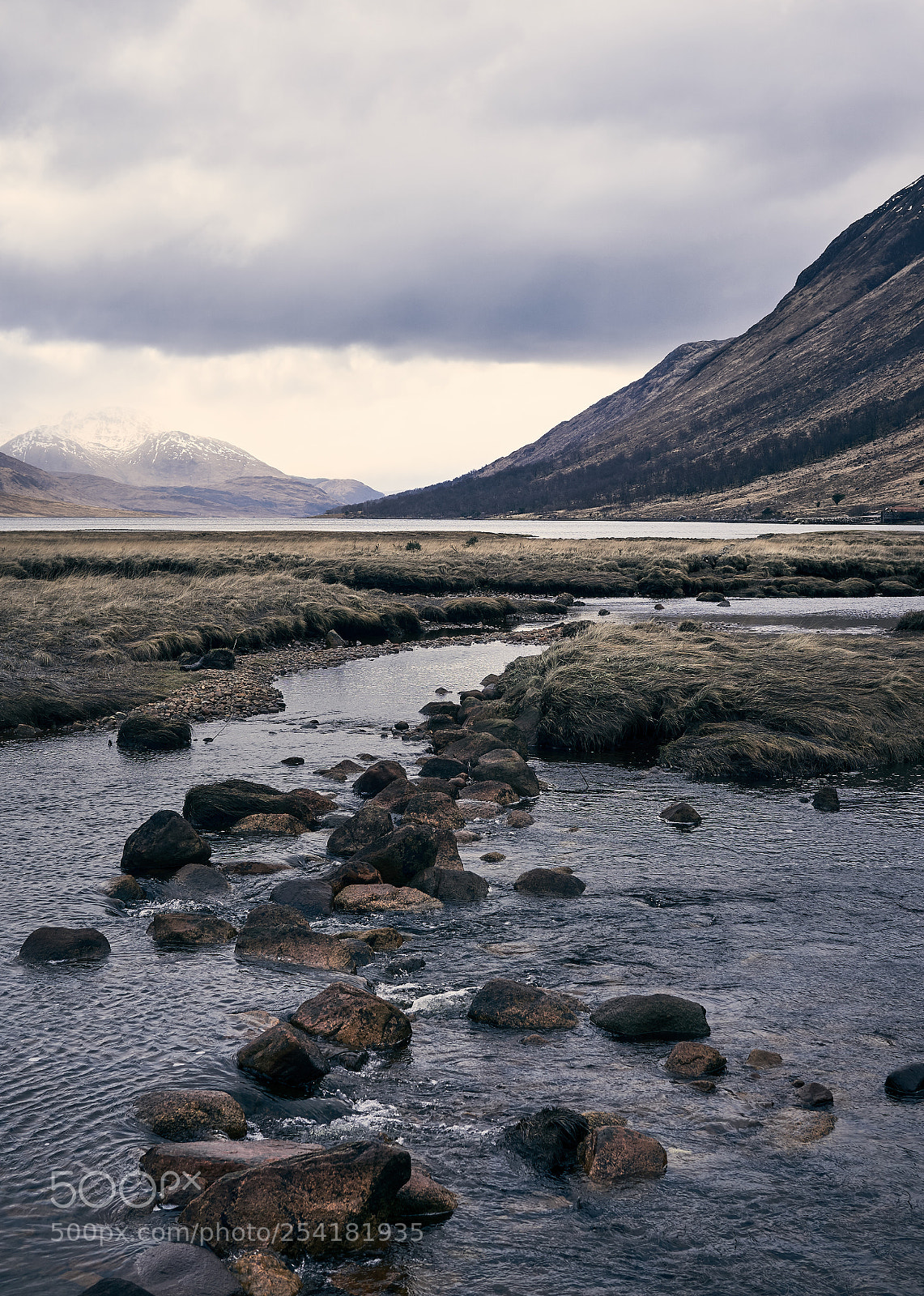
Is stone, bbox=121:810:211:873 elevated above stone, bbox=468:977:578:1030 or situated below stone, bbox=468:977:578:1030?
above

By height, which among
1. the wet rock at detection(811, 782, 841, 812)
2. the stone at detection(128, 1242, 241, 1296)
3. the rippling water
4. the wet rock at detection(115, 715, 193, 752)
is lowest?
the rippling water

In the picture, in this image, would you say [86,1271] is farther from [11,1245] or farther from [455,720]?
[455,720]

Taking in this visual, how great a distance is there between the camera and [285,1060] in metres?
8.00

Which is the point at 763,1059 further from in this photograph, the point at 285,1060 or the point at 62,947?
the point at 62,947

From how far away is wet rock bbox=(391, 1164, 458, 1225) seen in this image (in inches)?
254

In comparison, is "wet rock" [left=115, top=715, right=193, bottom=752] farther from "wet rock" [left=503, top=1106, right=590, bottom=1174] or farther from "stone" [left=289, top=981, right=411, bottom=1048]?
"wet rock" [left=503, top=1106, right=590, bottom=1174]

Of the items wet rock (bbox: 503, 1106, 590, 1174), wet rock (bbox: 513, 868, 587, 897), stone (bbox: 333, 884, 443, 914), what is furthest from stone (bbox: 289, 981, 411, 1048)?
wet rock (bbox: 513, 868, 587, 897)

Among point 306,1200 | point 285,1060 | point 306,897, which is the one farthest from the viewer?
point 306,897

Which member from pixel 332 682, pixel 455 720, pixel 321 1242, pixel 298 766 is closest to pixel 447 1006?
pixel 321 1242

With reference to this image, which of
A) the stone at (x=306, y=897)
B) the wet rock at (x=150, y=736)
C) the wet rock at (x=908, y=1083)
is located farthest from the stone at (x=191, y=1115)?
the wet rock at (x=150, y=736)

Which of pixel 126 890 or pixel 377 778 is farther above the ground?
pixel 377 778

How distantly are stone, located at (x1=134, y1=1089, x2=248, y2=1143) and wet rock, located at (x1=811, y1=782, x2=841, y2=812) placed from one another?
12.4 meters

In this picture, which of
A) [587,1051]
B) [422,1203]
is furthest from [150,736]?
[422,1203]

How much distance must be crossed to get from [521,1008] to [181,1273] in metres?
4.22
